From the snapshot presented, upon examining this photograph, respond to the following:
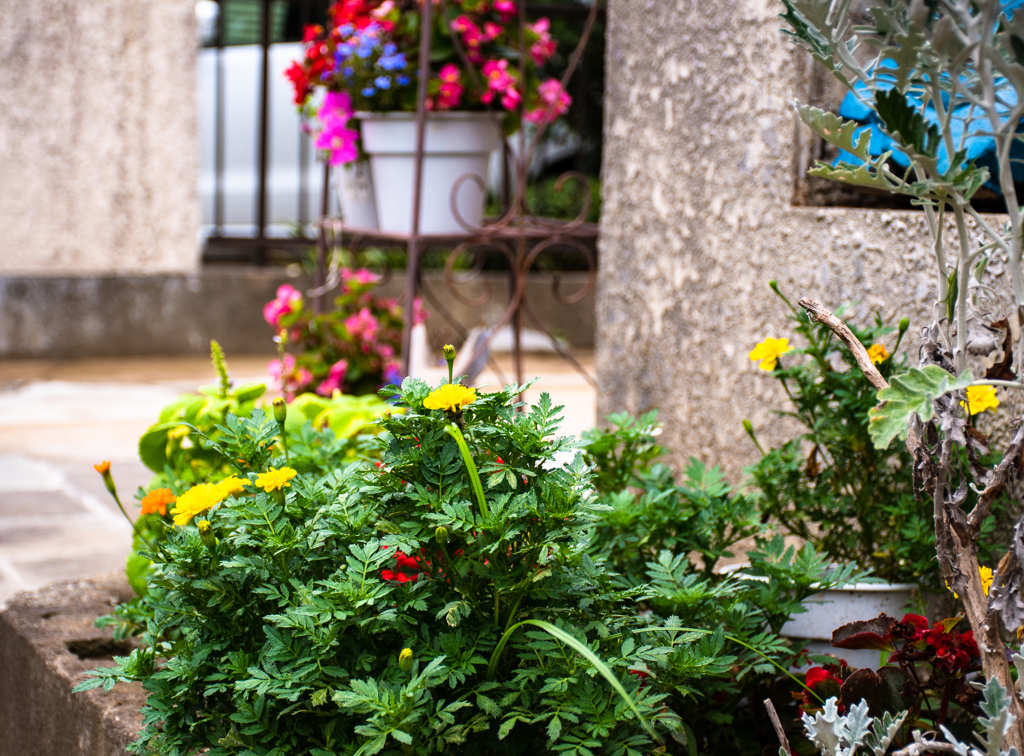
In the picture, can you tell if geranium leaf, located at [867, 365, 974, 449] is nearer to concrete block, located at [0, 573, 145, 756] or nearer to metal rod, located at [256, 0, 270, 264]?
concrete block, located at [0, 573, 145, 756]

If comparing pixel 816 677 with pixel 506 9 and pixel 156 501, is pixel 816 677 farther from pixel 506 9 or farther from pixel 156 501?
pixel 506 9

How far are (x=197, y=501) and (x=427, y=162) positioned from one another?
6.26ft

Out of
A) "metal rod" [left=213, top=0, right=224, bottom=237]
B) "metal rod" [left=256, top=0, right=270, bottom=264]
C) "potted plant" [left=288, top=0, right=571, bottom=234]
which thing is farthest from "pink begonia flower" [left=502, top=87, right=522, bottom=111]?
"metal rod" [left=213, top=0, right=224, bottom=237]

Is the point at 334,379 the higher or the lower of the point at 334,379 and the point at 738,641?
the lower

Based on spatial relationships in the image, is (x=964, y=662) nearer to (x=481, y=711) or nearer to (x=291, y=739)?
(x=481, y=711)

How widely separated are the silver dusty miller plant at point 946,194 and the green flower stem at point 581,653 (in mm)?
280

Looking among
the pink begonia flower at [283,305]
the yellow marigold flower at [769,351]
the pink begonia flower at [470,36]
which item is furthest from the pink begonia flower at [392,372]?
the yellow marigold flower at [769,351]

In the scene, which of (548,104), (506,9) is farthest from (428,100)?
(548,104)

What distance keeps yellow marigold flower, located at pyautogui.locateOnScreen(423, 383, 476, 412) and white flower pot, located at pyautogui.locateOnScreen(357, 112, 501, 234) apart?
1865 mm

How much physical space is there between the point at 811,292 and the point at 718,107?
0.42 metres

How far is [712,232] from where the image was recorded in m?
1.90

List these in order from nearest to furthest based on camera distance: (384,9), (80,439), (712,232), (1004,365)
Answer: (1004,365) < (712,232) < (384,9) < (80,439)

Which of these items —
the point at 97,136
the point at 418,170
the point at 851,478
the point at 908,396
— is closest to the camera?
the point at 908,396

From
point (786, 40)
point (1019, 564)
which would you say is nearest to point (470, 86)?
point (786, 40)
